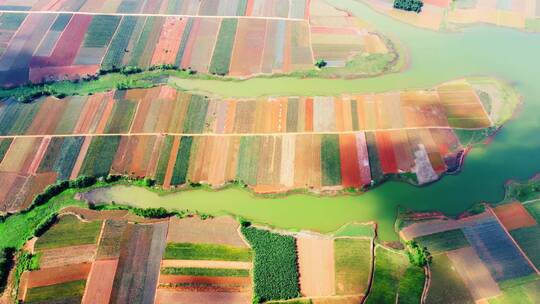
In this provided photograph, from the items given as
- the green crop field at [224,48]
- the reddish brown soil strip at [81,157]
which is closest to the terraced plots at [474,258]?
the green crop field at [224,48]

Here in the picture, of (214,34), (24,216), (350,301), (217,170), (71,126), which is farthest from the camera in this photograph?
(214,34)

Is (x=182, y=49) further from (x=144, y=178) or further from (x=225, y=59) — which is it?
(x=144, y=178)

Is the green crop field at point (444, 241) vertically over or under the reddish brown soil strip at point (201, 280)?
over

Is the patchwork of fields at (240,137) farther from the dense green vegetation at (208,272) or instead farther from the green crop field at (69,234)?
the dense green vegetation at (208,272)

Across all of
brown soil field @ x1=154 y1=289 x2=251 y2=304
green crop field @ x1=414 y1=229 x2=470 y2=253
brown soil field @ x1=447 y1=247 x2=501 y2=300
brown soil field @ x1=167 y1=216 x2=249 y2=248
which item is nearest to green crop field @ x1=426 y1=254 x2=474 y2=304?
brown soil field @ x1=447 y1=247 x2=501 y2=300

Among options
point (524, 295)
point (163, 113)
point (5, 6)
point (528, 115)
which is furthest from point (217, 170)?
point (5, 6)

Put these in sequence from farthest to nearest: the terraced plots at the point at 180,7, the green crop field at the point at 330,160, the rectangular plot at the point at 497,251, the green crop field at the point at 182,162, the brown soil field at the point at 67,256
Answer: the terraced plots at the point at 180,7 < the green crop field at the point at 182,162 < the green crop field at the point at 330,160 < the brown soil field at the point at 67,256 < the rectangular plot at the point at 497,251
